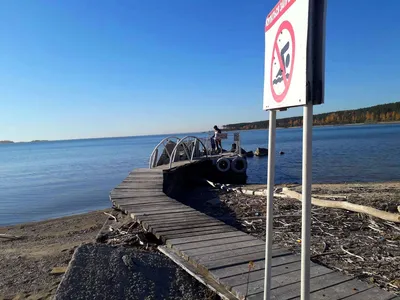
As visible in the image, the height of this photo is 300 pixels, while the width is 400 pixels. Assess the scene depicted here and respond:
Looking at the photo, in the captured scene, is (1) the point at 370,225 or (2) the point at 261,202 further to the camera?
(2) the point at 261,202

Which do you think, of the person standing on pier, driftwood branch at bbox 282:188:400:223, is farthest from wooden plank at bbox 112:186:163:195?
the person standing on pier

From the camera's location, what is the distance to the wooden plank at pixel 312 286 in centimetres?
277

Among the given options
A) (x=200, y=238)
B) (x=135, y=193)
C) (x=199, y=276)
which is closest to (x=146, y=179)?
(x=135, y=193)

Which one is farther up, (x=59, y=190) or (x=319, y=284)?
(x=319, y=284)

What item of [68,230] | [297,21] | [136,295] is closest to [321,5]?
[297,21]

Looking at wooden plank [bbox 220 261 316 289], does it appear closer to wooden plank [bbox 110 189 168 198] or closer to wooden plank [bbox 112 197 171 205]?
wooden plank [bbox 112 197 171 205]

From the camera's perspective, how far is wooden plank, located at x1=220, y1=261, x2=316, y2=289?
3.05 metres

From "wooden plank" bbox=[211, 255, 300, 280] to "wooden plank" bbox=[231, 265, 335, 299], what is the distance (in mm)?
253

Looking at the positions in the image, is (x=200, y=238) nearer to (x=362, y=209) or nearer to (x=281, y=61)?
(x=281, y=61)

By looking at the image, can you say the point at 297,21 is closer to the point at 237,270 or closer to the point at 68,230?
the point at 237,270

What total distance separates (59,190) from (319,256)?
1905 centimetres

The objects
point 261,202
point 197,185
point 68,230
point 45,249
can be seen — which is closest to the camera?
point 45,249

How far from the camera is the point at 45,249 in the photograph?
7223 mm

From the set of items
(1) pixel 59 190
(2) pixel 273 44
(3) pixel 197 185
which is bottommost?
(1) pixel 59 190
